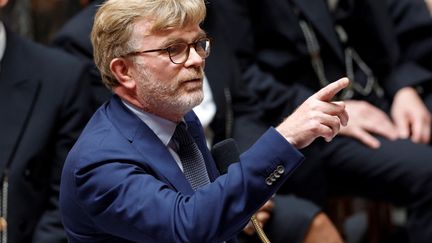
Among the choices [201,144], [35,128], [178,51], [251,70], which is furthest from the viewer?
[251,70]

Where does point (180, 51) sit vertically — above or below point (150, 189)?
above

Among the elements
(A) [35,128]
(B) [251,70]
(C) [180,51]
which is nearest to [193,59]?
(C) [180,51]

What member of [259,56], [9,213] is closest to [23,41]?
[9,213]

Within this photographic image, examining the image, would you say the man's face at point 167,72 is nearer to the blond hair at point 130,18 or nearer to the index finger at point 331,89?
the blond hair at point 130,18

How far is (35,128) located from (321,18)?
89 centimetres

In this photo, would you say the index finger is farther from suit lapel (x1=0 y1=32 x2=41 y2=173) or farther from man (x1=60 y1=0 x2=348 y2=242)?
suit lapel (x1=0 y1=32 x2=41 y2=173)

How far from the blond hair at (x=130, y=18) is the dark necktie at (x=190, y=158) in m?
0.17

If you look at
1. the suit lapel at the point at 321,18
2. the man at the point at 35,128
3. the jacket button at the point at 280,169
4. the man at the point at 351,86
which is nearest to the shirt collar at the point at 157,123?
the jacket button at the point at 280,169

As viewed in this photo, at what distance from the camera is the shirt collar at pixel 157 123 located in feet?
5.49

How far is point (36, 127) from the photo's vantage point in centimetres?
231

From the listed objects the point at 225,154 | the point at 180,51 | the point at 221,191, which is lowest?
the point at 225,154

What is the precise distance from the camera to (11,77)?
2359mm

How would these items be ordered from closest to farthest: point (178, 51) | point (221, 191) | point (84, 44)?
point (221, 191)
point (178, 51)
point (84, 44)

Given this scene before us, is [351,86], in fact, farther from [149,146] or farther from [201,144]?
[149,146]
